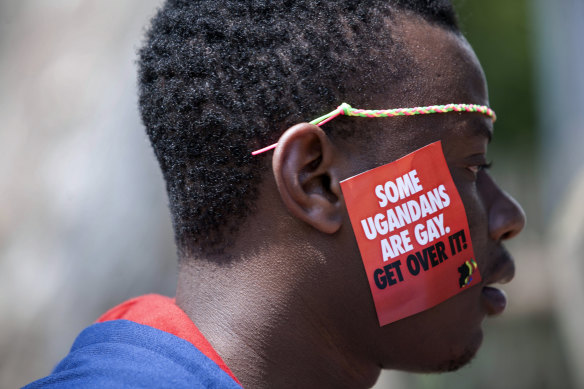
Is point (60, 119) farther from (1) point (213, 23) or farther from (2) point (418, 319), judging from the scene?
(2) point (418, 319)

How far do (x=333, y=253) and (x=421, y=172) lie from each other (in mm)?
408

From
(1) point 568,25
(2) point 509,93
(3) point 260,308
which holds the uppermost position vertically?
(3) point 260,308

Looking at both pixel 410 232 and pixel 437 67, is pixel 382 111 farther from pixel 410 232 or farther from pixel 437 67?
pixel 410 232

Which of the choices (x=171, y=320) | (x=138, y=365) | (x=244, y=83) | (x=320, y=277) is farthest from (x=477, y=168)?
(x=138, y=365)

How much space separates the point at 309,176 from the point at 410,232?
40cm

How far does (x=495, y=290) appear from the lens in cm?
247

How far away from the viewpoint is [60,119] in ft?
13.0

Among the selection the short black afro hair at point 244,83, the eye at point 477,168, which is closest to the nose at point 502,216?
the eye at point 477,168

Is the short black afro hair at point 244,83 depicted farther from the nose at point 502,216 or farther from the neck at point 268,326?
the nose at point 502,216

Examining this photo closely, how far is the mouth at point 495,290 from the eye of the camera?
7.91ft

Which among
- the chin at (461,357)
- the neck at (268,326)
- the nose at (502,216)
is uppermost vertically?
the neck at (268,326)

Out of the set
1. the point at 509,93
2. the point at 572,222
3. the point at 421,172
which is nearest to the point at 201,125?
the point at 421,172

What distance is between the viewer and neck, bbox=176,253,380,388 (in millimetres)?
2086

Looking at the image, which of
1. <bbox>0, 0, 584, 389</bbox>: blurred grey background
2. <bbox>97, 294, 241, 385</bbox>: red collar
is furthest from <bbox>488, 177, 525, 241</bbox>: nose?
<bbox>0, 0, 584, 389</bbox>: blurred grey background
